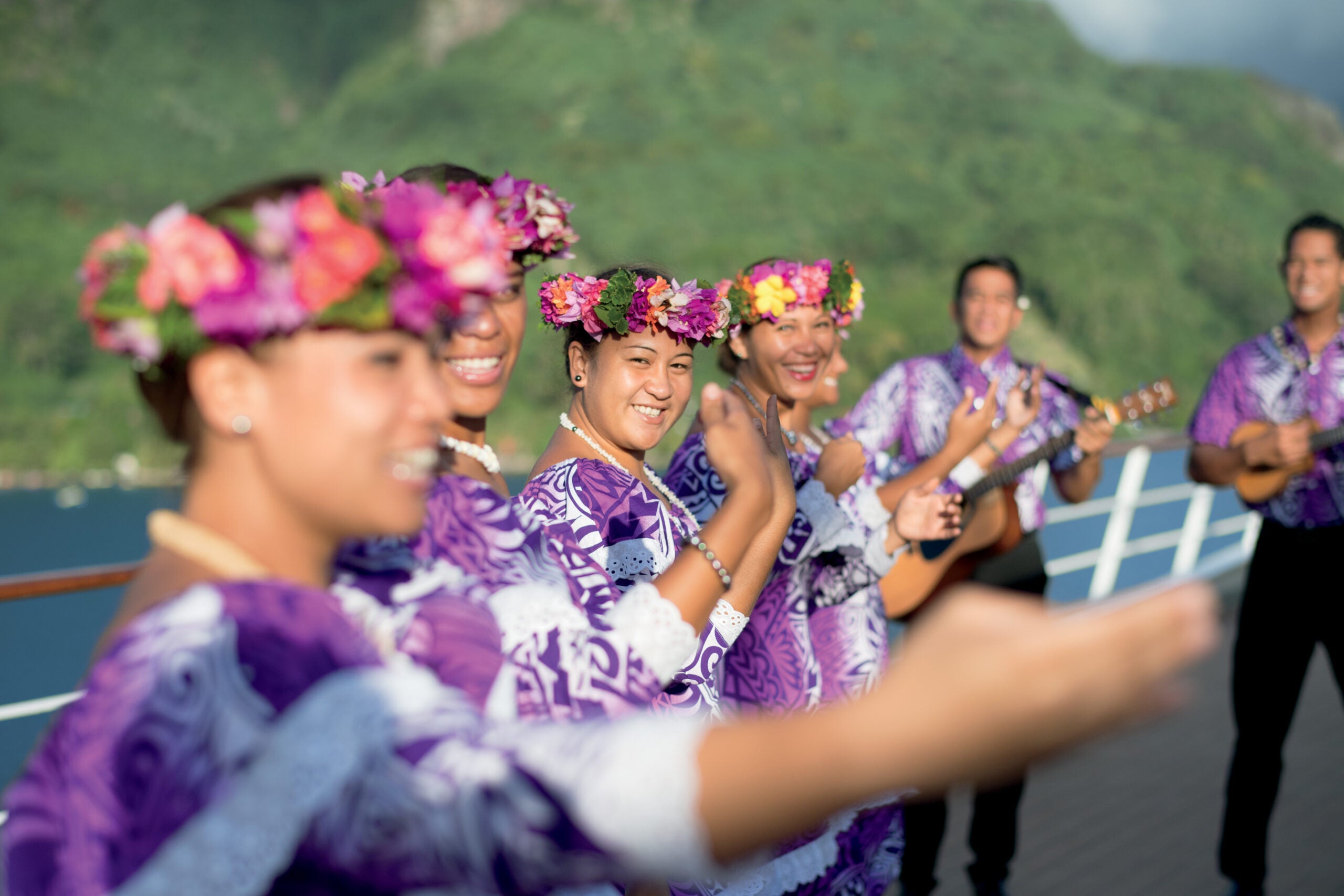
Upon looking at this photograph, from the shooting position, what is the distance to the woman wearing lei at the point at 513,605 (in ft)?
3.75

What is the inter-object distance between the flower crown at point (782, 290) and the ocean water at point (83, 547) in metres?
17.3

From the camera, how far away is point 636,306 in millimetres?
2303

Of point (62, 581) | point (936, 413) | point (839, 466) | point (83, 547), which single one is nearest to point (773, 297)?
point (839, 466)

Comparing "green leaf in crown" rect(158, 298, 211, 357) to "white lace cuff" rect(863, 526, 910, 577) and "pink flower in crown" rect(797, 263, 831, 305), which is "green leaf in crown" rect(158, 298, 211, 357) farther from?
"pink flower in crown" rect(797, 263, 831, 305)

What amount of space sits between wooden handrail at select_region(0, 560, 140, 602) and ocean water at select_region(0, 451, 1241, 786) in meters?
16.6

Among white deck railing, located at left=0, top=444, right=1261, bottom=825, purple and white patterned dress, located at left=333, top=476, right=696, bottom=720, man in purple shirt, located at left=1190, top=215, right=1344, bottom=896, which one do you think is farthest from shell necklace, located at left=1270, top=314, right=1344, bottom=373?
purple and white patterned dress, located at left=333, top=476, right=696, bottom=720

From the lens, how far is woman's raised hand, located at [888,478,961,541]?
10.0 ft

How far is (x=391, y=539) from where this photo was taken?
121 centimetres

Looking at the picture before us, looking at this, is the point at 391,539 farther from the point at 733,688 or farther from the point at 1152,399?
the point at 1152,399

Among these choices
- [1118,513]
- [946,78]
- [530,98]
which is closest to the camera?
[1118,513]

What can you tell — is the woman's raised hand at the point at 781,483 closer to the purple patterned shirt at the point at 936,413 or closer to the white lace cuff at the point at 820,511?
the white lace cuff at the point at 820,511

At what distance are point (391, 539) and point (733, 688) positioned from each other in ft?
5.54

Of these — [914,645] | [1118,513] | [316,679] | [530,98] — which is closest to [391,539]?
[316,679]

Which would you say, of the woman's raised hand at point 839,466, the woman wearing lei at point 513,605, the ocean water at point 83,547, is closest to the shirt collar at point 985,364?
the woman's raised hand at point 839,466
